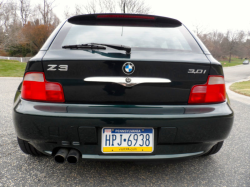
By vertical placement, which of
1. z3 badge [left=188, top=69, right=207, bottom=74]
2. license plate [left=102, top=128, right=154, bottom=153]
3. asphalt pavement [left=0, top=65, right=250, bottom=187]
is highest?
z3 badge [left=188, top=69, right=207, bottom=74]

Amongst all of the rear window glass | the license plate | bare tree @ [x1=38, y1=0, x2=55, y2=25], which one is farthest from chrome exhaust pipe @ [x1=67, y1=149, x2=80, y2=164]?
bare tree @ [x1=38, y1=0, x2=55, y2=25]

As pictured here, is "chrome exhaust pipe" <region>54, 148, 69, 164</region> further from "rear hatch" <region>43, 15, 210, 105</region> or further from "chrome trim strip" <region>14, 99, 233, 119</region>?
"rear hatch" <region>43, 15, 210, 105</region>

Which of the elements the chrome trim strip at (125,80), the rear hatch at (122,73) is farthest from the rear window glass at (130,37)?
the chrome trim strip at (125,80)

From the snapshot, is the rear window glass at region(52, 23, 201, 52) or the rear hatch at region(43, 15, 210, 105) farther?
the rear window glass at region(52, 23, 201, 52)

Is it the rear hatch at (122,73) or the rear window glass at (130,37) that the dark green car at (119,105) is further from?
the rear window glass at (130,37)

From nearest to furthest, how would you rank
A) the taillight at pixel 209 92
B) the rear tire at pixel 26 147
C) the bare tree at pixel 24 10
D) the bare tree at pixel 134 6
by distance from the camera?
the taillight at pixel 209 92, the rear tire at pixel 26 147, the bare tree at pixel 134 6, the bare tree at pixel 24 10

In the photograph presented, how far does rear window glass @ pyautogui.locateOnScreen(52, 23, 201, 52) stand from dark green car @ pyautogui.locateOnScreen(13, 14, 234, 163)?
0.65 ft

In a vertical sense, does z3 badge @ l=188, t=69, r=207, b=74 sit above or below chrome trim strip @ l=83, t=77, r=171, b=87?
above

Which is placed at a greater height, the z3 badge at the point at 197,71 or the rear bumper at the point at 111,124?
the z3 badge at the point at 197,71

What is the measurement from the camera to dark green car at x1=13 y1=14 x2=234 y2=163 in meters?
1.47

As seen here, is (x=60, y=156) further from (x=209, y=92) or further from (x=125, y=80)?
(x=209, y=92)

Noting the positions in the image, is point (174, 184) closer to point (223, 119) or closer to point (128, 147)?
point (128, 147)

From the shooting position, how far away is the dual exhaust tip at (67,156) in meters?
1.45

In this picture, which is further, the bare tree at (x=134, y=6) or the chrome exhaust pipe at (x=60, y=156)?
the bare tree at (x=134, y=6)
